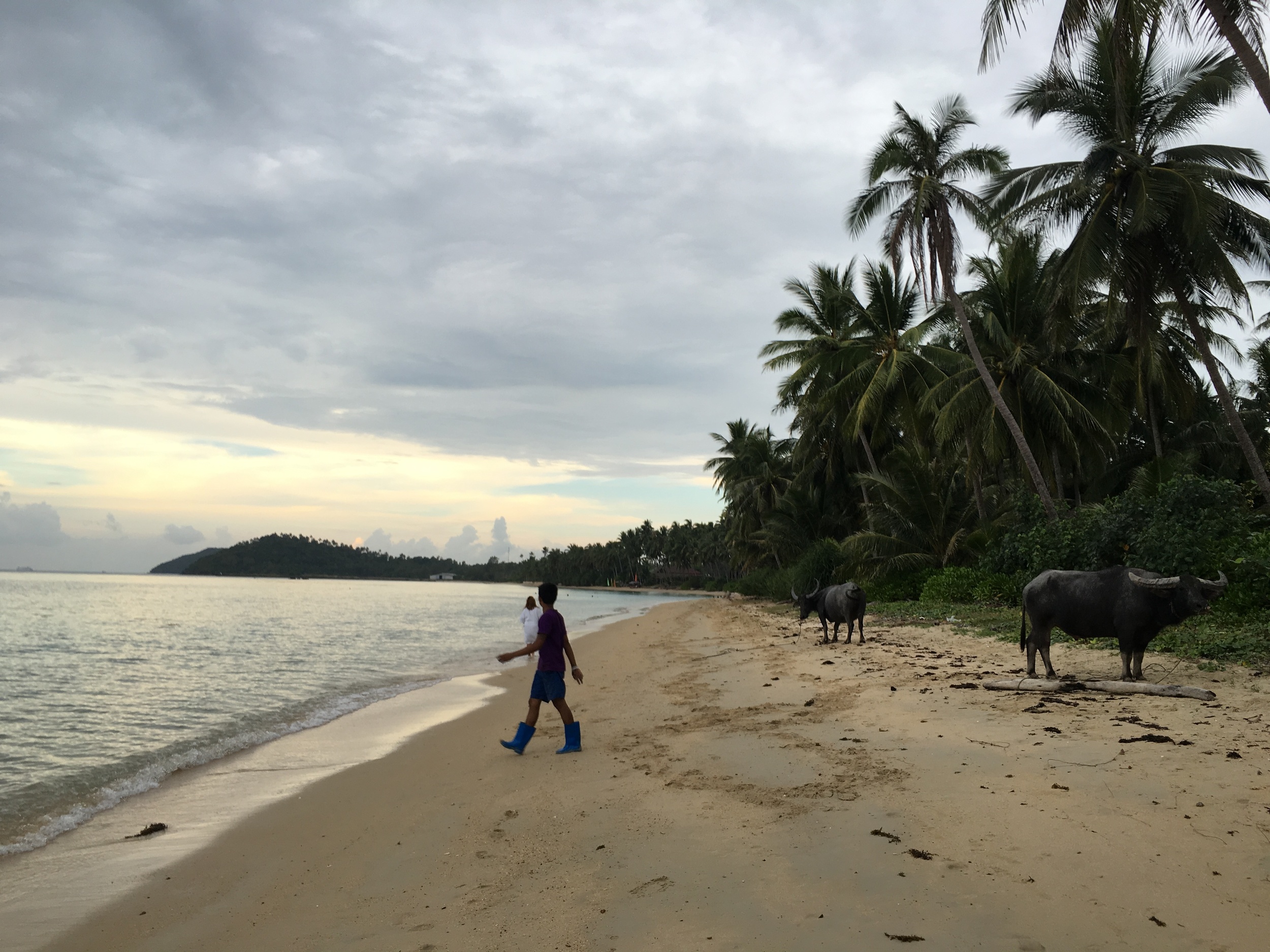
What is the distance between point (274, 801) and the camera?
6.89 m

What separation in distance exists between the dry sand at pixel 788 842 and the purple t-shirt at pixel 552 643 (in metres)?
0.88

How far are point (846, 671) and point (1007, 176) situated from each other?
1350 cm

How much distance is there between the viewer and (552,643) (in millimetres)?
7367

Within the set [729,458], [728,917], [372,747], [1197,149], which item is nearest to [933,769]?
[728,917]

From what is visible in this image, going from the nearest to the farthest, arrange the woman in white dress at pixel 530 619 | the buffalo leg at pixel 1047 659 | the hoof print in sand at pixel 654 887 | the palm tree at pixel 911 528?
the hoof print in sand at pixel 654 887, the buffalo leg at pixel 1047 659, the woman in white dress at pixel 530 619, the palm tree at pixel 911 528

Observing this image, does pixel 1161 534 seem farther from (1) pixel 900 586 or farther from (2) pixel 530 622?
Result: (1) pixel 900 586

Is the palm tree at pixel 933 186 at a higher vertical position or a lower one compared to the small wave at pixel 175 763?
higher

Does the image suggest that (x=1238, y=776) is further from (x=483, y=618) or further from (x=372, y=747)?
(x=483, y=618)

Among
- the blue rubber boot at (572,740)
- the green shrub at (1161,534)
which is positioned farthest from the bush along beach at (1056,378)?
the blue rubber boot at (572,740)

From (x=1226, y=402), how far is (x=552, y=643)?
15.9 m

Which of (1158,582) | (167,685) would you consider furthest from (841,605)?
Answer: (167,685)

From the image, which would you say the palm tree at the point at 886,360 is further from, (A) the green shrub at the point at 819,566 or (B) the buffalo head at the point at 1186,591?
(B) the buffalo head at the point at 1186,591

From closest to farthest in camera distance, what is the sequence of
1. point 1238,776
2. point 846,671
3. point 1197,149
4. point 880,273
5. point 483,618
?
point 1238,776 → point 846,671 → point 1197,149 → point 880,273 → point 483,618

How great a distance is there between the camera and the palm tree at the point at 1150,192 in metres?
15.3
